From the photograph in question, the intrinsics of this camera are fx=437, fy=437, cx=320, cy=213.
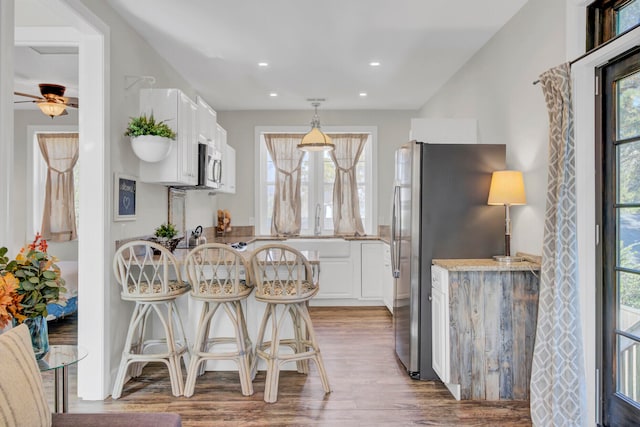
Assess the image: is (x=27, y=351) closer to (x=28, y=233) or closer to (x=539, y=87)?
(x=539, y=87)

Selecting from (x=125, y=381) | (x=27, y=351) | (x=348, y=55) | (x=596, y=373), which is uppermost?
(x=348, y=55)

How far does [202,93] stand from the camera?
536cm

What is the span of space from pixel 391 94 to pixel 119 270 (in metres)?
3.81

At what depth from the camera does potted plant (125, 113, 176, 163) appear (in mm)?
3207

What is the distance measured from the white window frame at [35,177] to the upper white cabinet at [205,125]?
237cm

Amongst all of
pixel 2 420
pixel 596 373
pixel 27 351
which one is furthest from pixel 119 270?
pixel 596 373

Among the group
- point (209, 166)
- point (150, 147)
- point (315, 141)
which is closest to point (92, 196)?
point (150, 147)

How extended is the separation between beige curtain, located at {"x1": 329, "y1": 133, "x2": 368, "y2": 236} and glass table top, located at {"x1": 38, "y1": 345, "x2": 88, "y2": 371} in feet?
14.8

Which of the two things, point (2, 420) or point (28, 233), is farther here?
point (28, 233)

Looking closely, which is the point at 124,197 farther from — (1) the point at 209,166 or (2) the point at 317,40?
(2) the point at 317,40

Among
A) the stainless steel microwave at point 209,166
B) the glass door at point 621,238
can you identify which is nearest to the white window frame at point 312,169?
the stainless steel microwave at point 209,166

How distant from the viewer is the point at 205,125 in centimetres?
436

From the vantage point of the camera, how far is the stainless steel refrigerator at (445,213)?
3.16 m

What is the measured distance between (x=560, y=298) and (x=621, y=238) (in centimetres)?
44
